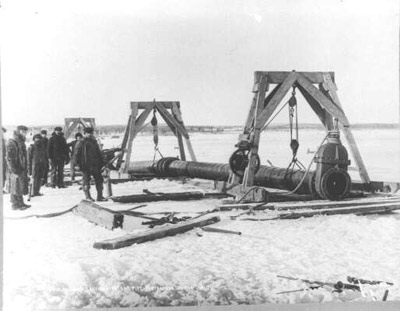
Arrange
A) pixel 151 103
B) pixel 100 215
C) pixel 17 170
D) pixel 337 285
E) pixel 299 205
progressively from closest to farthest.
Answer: pixel 337 285, pixel 100 215, pixel 299 205, pixel 17 170, pixel 151 103

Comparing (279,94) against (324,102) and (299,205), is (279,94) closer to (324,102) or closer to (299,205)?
(324,102)

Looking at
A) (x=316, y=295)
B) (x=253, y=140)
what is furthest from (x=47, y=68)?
(x=316, y=295)

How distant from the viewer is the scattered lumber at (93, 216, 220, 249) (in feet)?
19.8

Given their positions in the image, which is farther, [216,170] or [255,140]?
[216,170]

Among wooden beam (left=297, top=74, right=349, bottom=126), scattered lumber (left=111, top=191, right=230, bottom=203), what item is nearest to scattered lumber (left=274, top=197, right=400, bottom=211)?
wooden beam (left=297, top=74, right=349, bottom=126)

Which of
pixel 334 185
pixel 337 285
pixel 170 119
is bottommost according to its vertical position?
pixel 337 285

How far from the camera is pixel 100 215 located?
23.6ft

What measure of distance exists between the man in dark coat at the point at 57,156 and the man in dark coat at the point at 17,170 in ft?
10.5

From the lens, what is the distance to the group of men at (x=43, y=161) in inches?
337

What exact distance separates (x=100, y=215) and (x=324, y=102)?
15.8 ft

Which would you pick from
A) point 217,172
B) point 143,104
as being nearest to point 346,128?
point 217,172

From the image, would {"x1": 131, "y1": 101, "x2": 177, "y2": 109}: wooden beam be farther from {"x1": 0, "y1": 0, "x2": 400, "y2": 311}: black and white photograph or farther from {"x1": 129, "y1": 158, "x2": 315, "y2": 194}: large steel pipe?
{"x1": 0, "y1": 0, "x2": 400, "y2": 311}: black and white photograph

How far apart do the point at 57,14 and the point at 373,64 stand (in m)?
4.56

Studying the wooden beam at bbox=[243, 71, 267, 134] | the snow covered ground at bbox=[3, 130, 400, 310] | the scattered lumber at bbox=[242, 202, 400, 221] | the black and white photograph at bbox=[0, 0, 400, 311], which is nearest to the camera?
the snow covered ground at bbox=[3, 130, 400, 310]
